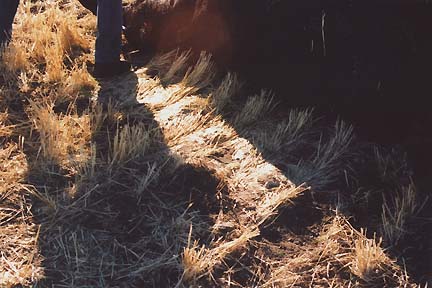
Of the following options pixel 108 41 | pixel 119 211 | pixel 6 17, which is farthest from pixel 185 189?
pixel 6 17

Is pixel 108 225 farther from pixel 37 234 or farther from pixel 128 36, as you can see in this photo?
pixel 128 36

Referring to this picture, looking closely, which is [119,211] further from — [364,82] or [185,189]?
[364,82]

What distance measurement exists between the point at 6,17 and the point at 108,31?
70 centimetres

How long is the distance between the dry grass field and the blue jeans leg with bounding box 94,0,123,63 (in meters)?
0.20

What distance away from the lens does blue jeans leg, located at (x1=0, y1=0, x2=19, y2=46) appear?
4438mm

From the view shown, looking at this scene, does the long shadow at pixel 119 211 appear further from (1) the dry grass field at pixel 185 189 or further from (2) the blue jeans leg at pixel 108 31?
(2) the blue jeans leg at pixel 108 31

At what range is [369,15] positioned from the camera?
3.74 metres

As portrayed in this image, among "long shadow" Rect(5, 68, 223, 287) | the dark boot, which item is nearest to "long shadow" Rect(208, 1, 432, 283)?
"long shadow" Rect(5, 68, 223, 287)

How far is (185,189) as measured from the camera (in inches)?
140

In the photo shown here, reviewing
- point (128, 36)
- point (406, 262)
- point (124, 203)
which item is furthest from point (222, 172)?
point (128, 36)

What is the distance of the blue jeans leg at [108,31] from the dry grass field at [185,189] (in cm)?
20

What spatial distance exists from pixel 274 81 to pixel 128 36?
1.38 metres

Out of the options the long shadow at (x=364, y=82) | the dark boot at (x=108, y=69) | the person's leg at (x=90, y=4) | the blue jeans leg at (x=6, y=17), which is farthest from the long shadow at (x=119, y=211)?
the person's leg at (x=90, y=4)

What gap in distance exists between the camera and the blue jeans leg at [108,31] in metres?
4.46
